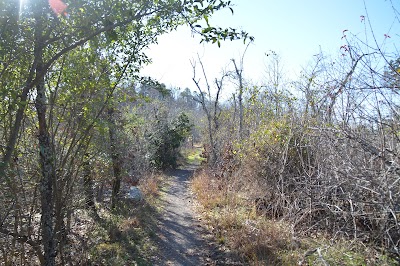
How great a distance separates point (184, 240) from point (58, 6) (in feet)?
20.9

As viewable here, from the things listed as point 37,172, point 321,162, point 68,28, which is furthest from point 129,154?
point 68,28

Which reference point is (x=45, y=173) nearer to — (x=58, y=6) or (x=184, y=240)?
(x=58, y=6)

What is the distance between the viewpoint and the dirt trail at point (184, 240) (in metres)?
6.48

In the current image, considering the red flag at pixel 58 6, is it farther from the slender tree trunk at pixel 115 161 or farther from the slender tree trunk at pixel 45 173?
the slender tree trunk at pixel 115 161

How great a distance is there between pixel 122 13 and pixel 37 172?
3.07 m

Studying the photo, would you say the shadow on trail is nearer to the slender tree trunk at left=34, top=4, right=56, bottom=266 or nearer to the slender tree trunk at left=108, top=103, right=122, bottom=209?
the slender tree trunk at left=108, top=103, right=122, bottom=209

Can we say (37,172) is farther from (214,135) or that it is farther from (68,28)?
(214,135)

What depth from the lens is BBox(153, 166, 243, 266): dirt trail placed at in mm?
6484

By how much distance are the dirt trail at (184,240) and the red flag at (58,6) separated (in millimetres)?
5234

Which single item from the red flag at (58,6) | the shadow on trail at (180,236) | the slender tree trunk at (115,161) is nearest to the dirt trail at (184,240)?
the shadow on trail at (180,236)

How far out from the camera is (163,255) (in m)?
6.89

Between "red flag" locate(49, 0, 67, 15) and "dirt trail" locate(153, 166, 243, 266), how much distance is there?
523 cm

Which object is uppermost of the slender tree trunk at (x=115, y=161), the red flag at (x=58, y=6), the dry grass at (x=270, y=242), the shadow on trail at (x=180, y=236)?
the red flag at (x=58, y=6)

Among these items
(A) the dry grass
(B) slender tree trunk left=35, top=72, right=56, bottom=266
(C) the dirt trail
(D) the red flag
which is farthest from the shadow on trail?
(D) the red flag
